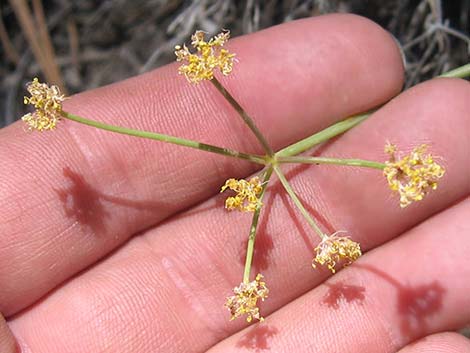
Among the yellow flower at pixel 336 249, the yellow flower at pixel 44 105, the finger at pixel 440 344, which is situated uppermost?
the yellow flower at pixel 44 105

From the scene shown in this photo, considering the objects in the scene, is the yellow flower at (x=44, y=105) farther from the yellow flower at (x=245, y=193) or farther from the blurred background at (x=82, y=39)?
the blurred background at (x=82, y=39)

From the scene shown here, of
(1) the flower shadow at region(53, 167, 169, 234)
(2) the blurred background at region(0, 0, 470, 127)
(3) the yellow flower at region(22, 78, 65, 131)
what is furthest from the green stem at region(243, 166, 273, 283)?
(2) the blurred background at region(0, 0, 470, 127)

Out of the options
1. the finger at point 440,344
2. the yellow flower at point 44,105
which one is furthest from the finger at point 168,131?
the finger at point 440,344

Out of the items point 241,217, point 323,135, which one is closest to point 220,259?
point 241,217

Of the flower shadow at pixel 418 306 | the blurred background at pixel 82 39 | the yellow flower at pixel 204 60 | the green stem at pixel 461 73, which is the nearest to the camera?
the yellow flower at pixel 204 60

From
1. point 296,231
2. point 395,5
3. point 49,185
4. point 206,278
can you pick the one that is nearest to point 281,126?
point 296,231

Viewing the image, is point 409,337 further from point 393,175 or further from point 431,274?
point 393,175
